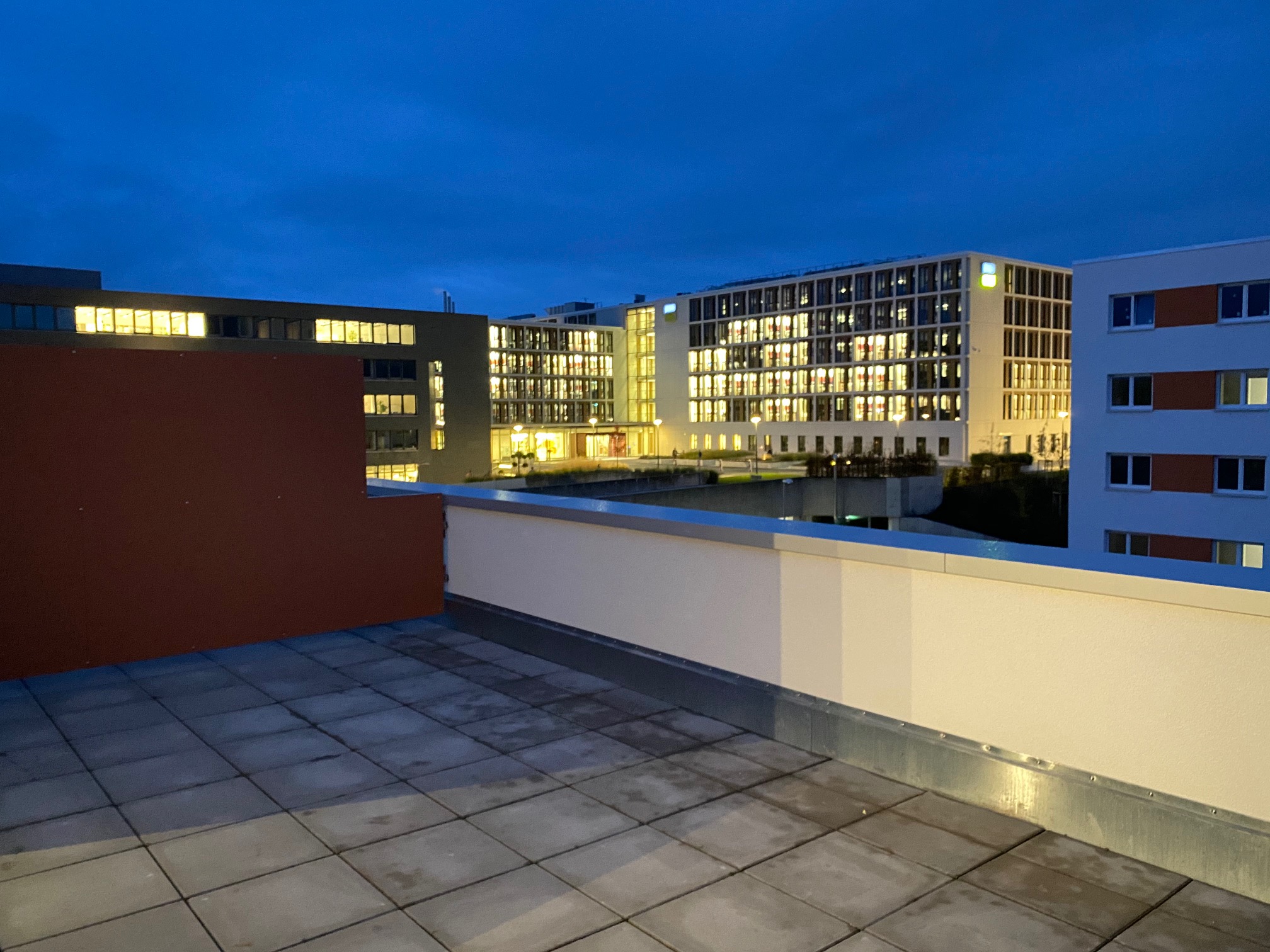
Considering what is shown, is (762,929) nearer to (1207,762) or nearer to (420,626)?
(1207,762)

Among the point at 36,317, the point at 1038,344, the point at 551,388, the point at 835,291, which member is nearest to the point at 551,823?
the point at 36,317

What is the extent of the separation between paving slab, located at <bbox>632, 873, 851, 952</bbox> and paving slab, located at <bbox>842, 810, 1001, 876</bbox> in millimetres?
696

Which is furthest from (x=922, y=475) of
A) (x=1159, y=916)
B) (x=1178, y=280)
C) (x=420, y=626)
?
(x=1159, y=916)

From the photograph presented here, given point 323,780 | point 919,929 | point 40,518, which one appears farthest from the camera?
point 40,518

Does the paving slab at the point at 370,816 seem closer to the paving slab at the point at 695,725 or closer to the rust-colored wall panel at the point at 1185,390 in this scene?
the paving slab at the point at 695,725

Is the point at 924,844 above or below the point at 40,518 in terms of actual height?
below

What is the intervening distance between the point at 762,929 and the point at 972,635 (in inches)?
75.1

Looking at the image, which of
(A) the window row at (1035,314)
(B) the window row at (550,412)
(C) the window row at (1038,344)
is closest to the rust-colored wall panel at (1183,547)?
(C) the window row at (1038,344)

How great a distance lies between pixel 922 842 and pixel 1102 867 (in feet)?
2.43

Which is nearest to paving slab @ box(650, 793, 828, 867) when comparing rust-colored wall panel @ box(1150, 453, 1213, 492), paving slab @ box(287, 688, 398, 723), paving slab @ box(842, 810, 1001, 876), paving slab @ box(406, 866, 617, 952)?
paving slab @ box(842, 810, 1001, 876)

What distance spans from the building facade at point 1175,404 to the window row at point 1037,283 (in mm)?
40202

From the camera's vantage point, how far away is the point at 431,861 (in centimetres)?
421

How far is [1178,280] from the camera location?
123ft

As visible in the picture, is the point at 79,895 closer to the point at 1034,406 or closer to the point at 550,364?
the point at 1034,406
